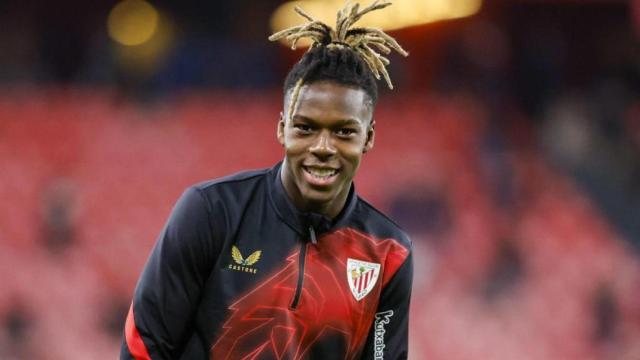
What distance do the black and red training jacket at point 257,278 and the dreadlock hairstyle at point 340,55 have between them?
1.03 feet

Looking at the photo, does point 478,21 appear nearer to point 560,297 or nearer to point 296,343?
point 560,297

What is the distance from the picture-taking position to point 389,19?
8117 mm

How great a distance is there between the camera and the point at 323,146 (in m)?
2.86

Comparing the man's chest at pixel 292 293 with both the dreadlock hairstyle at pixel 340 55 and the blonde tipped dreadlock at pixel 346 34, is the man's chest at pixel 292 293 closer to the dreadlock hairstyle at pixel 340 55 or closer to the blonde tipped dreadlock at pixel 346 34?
Result: the dreadlock hairstyle at pixel 340 55

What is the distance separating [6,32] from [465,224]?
382 cm

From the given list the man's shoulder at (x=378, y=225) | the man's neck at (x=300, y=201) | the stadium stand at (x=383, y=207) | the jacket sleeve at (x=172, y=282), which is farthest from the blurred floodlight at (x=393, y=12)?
the jacket sleeve at (x=172, y=282)

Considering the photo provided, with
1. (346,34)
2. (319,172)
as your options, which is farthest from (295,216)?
(346,34)

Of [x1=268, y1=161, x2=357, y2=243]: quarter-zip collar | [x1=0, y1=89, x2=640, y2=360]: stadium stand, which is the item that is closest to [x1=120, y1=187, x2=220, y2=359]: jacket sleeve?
[x1=268, y1=161, x2=357, y2=243]: quarter-zip collar

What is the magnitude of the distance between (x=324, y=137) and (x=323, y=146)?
35 millimetres

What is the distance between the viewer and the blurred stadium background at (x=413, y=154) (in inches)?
308

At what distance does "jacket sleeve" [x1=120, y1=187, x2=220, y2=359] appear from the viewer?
2.80m

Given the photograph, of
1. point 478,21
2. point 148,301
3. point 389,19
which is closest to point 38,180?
point 389,19

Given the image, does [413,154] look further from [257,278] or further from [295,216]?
[257,278]

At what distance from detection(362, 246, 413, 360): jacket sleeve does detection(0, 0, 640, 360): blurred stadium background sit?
4720 mm
